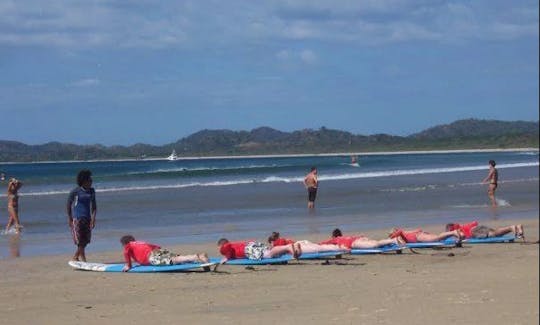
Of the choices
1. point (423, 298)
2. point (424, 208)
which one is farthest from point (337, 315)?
point (424, 208)

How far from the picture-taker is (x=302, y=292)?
9.65m

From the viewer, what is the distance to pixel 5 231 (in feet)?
61.2

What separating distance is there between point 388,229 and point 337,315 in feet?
32.6

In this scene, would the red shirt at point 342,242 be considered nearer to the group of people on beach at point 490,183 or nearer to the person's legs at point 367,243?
the person's legs at point 367,243

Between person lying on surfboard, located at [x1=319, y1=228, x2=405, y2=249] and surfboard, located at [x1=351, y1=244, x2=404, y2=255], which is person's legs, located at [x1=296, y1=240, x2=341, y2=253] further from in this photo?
surfboard, located at [x1=351, y1=244, x2=404, y2=255]

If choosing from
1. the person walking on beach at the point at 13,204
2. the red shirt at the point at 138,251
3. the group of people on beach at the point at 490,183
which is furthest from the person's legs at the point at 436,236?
the group of people on beach at the point at 490,183

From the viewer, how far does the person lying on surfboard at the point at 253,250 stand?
12430 mm

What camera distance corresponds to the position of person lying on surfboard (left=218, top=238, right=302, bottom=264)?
1243cm

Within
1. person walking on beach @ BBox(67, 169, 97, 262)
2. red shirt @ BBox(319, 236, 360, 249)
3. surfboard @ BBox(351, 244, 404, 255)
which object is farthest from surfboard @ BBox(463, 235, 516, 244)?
person walking on beach @ BBox(67, 169, 97, 262)

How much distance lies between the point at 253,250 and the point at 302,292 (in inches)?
114

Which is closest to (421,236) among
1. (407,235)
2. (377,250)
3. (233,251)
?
(407,235)

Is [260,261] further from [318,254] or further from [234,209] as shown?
[234,209]

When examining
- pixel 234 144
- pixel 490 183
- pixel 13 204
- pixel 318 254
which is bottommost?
pixel 318 254

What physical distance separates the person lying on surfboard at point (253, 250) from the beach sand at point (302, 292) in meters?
0.23
